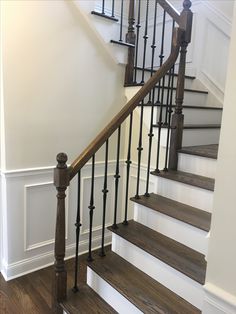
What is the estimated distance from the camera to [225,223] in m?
0.93

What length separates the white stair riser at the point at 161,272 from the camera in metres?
1.47

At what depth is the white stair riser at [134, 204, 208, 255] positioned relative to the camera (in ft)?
5.54

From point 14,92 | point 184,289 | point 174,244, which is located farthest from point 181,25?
point 184,289

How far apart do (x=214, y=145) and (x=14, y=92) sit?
1.82m

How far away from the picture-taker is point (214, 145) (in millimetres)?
2576

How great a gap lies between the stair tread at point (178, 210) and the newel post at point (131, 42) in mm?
1298

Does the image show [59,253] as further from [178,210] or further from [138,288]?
[178,210]

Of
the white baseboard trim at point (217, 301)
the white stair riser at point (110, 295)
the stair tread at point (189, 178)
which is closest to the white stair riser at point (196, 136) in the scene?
the stair tread at point (189, 178)

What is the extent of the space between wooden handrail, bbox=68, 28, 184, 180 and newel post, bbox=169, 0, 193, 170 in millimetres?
56

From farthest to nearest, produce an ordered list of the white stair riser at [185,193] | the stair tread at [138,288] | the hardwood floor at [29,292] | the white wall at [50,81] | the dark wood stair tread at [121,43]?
the dark wood stair tread at [121,43]
the white wall at [50,81]
the hardwood floor at [29,292]
the white stair riser at [185,193]
the stair tread at [138,288]

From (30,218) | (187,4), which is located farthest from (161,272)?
(187,4)

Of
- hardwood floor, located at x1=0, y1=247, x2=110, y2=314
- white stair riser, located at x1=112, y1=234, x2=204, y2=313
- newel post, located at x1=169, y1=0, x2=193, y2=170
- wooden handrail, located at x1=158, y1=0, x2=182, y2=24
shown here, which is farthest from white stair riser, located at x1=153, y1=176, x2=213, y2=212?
wooden handrail, located at x1=158, y1=0, x2=182, y2=24

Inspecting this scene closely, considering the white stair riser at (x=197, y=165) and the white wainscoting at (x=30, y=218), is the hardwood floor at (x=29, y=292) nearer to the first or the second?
the white wainscoting at (x=30, y=218)

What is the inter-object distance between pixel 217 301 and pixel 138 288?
723 millimetres
